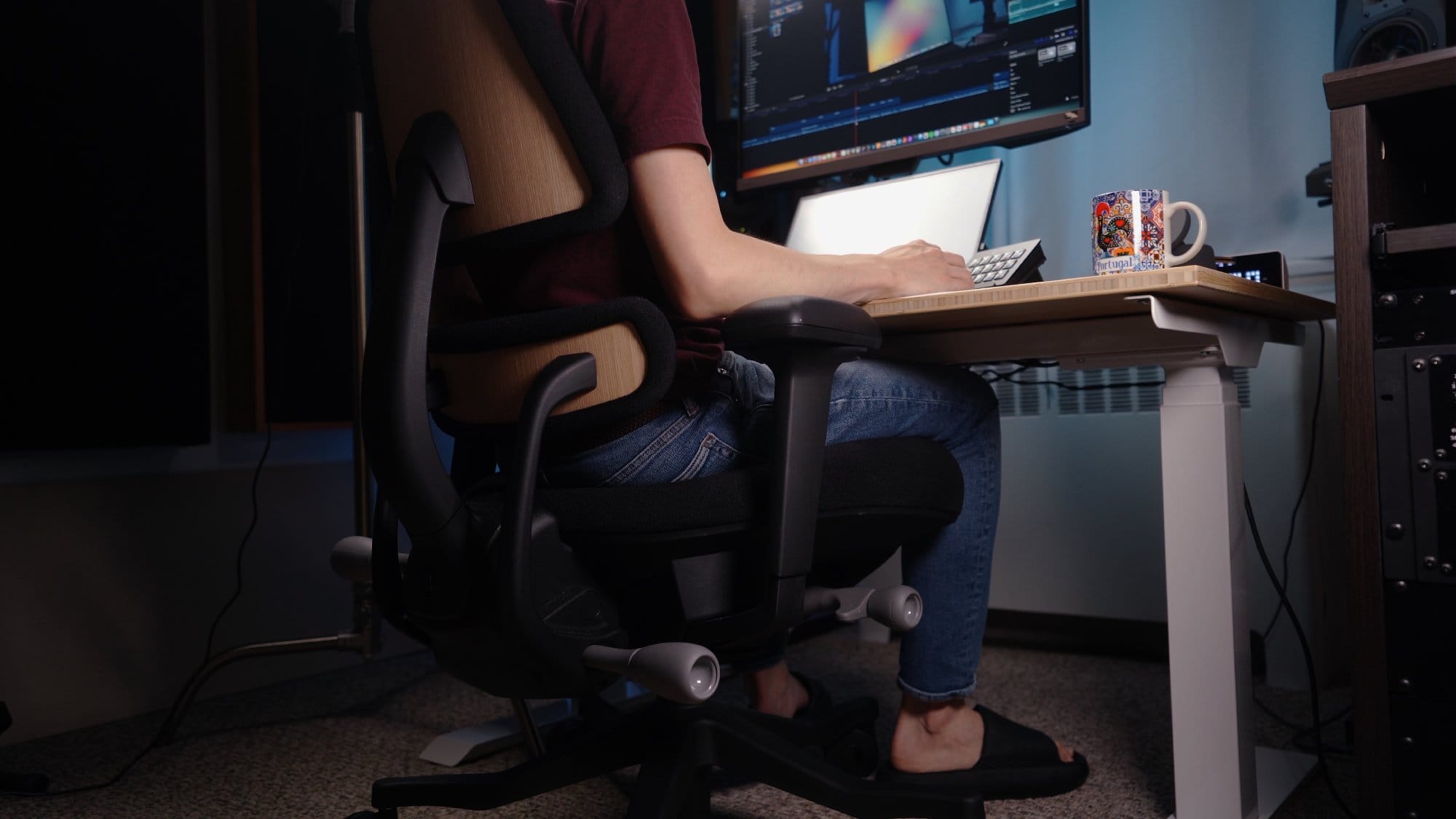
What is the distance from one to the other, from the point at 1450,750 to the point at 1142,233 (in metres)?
0.61

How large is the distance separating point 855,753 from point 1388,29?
132 cm

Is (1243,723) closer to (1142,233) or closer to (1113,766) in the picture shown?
(1113,766)

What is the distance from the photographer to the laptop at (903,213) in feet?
4.66

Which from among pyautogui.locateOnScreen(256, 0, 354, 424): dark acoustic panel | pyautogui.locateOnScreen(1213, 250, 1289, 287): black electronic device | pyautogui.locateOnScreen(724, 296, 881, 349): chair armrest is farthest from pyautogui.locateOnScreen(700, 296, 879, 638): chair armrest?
pyautogui.locateOnScreen(256, 0, 354, 424): dark acoustic panel

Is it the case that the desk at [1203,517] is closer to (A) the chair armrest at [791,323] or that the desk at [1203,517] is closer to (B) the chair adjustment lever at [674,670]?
(A) the chair armrest at [791,323]

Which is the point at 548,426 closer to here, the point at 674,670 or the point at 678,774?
the point at 674,670

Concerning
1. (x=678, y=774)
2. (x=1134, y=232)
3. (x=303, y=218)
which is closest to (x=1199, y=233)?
(x=1134, y=232)

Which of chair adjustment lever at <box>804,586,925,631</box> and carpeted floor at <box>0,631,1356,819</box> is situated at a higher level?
chair adjustment lever at <box>804,586,925,631</box>

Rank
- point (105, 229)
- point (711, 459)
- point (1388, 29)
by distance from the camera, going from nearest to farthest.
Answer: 1. point (711, 459)
2. point (1388, 29)
3. point (105, 229)

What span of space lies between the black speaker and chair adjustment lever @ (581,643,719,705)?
1377 mm

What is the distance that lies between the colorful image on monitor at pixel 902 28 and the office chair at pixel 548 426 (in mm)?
966

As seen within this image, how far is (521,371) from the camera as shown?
799mm

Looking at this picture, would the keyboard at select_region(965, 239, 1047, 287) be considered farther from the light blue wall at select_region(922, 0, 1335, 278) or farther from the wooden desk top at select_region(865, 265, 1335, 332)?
the light blue wall at select_region(922, 0, 1335, 278)

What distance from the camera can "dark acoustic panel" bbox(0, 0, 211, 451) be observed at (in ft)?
5.25
